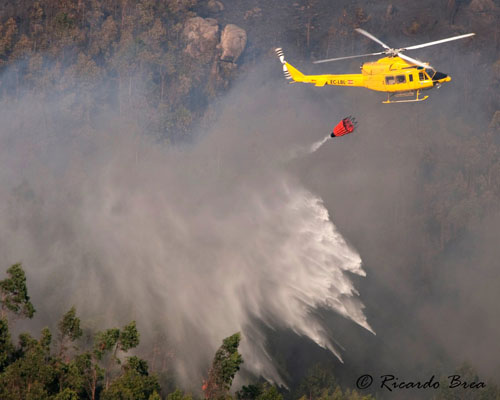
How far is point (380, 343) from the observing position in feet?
352

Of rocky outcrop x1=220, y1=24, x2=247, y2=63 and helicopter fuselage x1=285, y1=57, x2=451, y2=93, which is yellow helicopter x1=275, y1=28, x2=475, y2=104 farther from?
rocky outcrop x1=220, y1=24, x2=247, y2=63

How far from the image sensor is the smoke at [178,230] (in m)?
79.2

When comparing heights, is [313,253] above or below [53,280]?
above

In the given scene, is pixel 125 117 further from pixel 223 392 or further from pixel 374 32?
pixel 223 392

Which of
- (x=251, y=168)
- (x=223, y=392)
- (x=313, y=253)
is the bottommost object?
(x=251, y=168)

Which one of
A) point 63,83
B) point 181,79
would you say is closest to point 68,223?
point 63,83

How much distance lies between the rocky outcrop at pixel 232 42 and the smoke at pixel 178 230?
308 inches

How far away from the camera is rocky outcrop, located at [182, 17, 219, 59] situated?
126 metres

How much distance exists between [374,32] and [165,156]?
38325 millimetres

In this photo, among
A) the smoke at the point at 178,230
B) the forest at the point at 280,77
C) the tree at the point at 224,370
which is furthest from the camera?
the forest at the point at 280,77

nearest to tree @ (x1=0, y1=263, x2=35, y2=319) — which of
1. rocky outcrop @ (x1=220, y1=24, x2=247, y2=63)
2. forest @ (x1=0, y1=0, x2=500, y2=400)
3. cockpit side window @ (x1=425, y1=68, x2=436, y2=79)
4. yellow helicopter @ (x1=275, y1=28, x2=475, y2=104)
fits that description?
yellow helicopter @ (x1=275, y1=28, x2=475, y2=104)

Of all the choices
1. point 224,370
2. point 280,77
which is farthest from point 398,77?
point 280,77

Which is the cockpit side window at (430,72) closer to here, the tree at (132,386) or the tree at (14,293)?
the tree at (132,386)

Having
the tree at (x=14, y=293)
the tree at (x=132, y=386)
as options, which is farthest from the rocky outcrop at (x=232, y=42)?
the tree at (x=132, y=386)
